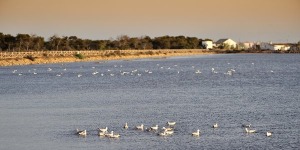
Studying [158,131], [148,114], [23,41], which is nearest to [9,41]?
[23,41]

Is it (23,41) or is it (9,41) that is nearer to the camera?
(9,41)

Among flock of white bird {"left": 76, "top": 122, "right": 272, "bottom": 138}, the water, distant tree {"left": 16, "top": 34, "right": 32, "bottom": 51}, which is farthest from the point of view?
distant tree {"left": 16, "top": 34, "right": 32, "bottom": 51}

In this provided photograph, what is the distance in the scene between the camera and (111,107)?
47.0m

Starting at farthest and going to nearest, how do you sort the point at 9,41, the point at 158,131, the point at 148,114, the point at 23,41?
1. the point at 23,41
2. the point at 9,41
3. the point at 148,114
4. the point at 158,131

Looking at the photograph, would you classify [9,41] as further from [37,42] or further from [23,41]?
[37,42]

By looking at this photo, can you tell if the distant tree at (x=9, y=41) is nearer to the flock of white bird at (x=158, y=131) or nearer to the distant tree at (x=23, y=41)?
the distant tree at (x=23, y=41)

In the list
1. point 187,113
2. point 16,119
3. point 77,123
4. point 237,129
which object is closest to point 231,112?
point 187,113

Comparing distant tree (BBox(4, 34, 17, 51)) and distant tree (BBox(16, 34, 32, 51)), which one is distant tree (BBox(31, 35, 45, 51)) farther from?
distant tree (BBox(4, 34, 17, 51))

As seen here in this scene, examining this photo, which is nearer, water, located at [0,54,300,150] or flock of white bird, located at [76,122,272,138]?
water, located at [0,54,300,150]

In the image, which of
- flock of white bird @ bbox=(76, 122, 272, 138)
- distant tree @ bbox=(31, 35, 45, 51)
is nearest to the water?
flock of white bird @ bbox=(76, 122, 272, 138)

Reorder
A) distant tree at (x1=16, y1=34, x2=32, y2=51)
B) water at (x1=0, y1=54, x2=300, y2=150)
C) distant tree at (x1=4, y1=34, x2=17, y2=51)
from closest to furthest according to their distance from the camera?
water at (x1=0, y1=54, x2=300, y2=150)
distant tree at (x1=4, y1=34, x2=17, y2=51)
distant tree at (x1=16, y1=34, x2=32, y2=51)

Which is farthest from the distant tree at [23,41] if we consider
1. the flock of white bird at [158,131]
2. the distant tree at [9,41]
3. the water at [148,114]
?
the flock of white bird at [158,131]

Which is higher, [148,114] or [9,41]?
[9,41]

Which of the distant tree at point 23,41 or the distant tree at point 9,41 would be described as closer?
the distant tree at point 9,41
